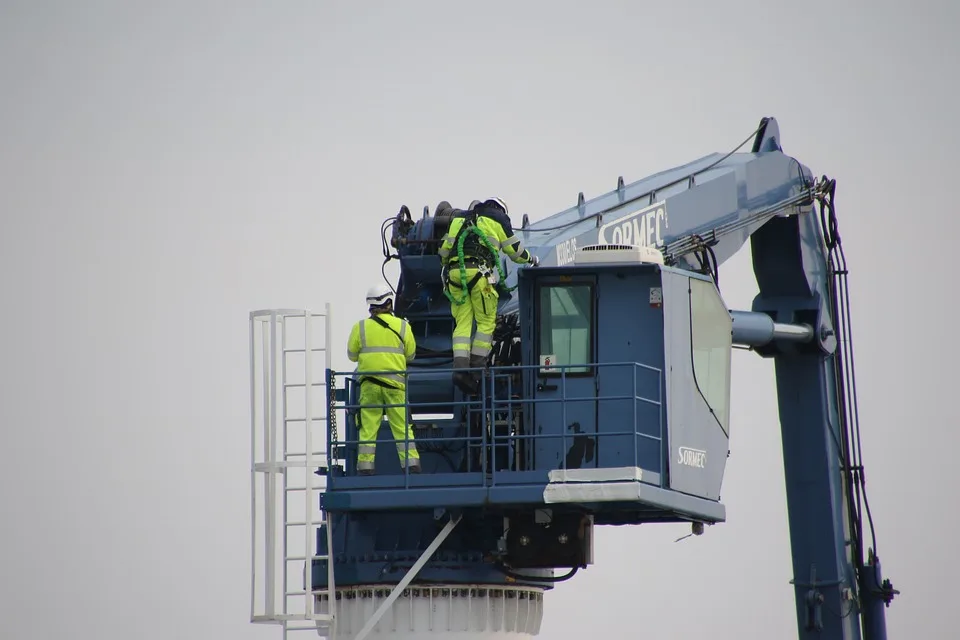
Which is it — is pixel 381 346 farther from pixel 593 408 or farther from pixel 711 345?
pixel 711 345

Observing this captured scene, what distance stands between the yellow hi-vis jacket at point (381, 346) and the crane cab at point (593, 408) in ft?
1.41

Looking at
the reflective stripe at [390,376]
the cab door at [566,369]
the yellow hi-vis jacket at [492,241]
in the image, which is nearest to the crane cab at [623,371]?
the cab door at [566,369]

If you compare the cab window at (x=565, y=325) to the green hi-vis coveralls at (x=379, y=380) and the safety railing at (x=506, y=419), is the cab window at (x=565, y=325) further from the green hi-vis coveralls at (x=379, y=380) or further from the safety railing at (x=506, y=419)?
the green hi-vis coveralls at (x=379, y=380)

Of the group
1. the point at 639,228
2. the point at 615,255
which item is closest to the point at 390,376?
the point at 615,255

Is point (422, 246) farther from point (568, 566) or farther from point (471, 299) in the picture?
point (568, 566)

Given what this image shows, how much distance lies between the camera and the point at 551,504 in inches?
749

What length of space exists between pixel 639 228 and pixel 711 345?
97.9 inches

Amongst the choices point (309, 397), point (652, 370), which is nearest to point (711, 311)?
point (652, 370)

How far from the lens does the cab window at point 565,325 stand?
64.4ft

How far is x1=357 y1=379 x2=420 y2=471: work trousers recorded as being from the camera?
19.6m

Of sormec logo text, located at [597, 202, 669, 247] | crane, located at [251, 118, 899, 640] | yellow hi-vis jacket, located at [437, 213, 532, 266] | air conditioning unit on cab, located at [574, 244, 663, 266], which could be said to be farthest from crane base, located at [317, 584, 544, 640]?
sormec logo text, located at [597, 202, 669, 247]

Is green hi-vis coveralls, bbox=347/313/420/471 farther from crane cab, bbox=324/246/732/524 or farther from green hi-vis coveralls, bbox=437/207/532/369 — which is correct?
green hi-vis coveralls, bbox=437/207/532/369

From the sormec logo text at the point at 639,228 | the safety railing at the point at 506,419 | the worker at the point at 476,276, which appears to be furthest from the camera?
the sormec logo text at the point at 639,228

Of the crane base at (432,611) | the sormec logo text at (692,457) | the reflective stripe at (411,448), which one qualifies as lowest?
the crane base at (432,611)
